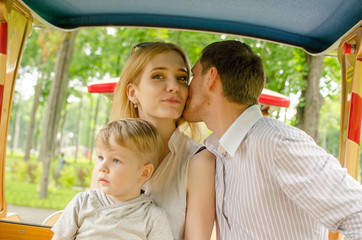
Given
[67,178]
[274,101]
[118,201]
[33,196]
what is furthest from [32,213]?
[118,201]

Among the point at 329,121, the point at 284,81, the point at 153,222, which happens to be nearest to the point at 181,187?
the point at 153,222

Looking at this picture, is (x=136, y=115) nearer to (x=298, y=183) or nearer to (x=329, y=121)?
(x=298, y=183)

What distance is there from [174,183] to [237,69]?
0.74m

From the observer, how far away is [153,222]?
195 centimetres

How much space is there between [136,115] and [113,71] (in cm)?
1146

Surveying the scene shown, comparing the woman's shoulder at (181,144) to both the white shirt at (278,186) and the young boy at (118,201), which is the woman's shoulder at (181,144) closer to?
the white shirt at (278,186)

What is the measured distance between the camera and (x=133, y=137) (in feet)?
6.51

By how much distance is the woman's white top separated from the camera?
2.13m

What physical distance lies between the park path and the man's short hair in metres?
7.75

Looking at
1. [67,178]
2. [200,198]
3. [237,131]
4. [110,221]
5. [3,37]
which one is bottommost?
[67,178]

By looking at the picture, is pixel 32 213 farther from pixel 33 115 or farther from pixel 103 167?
pixel 103 167

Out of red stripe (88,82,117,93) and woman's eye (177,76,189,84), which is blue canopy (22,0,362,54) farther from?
red stripe (88,82,117,93)

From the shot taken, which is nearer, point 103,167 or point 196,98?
point 103,167

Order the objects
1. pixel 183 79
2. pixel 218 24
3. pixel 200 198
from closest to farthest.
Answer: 1. pixel 200 198
2. pixel 183 79
3. pixel 218 24
